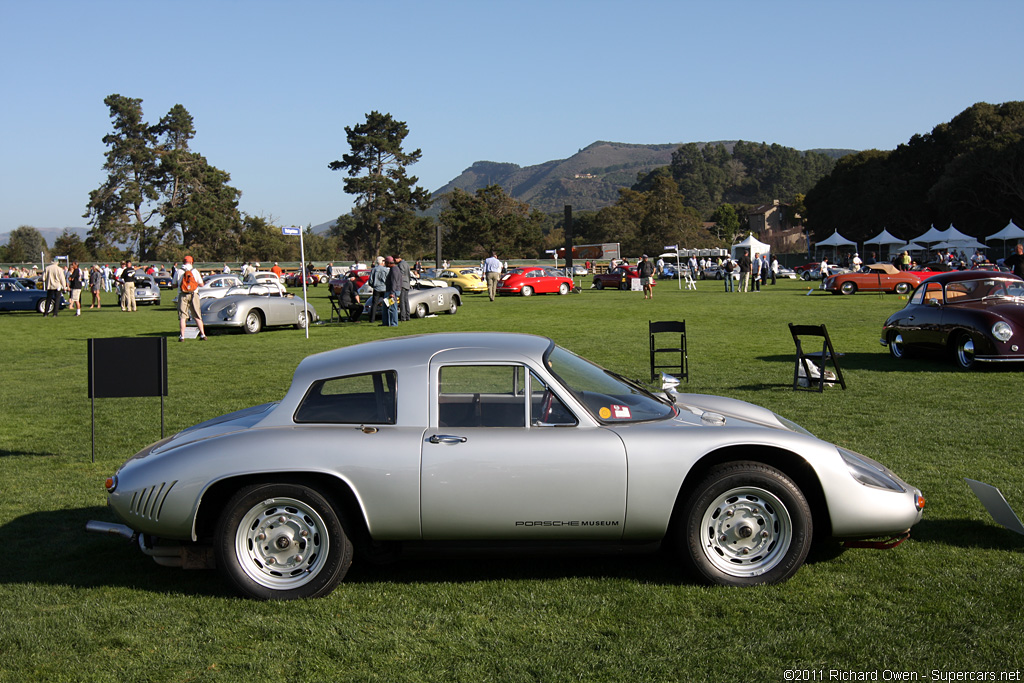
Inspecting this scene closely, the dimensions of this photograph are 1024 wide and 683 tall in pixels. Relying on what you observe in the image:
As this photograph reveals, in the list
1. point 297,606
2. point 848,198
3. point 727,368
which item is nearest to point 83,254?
point 848,198

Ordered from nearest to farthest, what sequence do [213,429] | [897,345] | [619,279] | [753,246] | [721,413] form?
[213,429] → [721,413] → [897,345] → [619,279] → [753,246]

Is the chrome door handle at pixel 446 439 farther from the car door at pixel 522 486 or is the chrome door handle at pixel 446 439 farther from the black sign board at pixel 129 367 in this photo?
the black sign board at pixel 129 367

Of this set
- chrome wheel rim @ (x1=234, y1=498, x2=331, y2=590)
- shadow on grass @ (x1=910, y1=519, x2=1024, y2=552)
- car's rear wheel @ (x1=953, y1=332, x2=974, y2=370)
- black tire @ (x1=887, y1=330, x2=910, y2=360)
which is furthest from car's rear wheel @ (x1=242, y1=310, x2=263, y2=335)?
shadow on grass @ (x1=910, y1=519, x2=1024, y2=552)

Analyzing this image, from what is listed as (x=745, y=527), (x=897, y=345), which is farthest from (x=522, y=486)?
(x=897, y=345)

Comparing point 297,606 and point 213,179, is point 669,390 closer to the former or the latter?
point 297,606

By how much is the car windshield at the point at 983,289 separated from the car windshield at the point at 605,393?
998 cm

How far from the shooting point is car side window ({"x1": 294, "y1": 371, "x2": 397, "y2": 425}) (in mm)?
4555

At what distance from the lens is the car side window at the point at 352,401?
4555 mm

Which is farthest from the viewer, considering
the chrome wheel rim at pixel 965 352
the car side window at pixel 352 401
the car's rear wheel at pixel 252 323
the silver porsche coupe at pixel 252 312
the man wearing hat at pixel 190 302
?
the car's rear wheel at pixel 252 323

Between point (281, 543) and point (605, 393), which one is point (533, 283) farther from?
point (281, 543)

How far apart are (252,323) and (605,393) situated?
18.4 m

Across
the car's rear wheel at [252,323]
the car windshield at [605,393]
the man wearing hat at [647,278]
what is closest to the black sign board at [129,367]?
the car windshield at [605,393]

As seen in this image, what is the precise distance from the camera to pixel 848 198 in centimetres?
9319

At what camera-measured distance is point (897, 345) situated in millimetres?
14359
